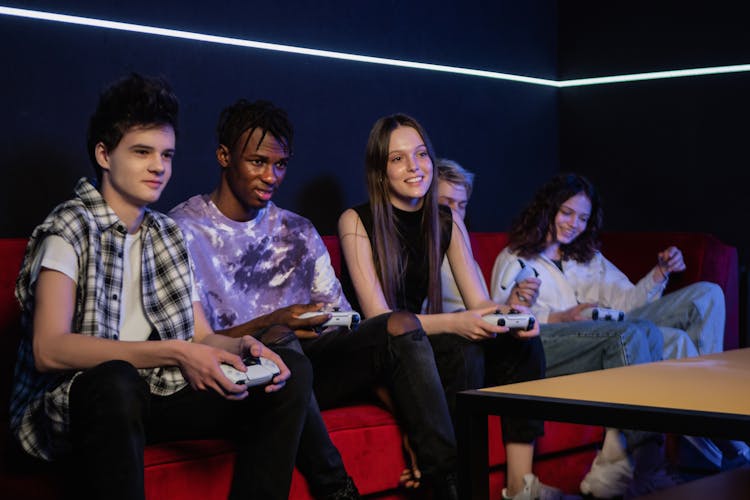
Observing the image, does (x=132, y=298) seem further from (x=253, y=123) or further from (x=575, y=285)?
(x=575, y=285)

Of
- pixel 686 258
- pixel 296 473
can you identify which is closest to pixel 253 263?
pixel 296 473

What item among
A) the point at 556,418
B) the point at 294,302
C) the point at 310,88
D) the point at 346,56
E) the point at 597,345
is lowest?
the point at 597,345

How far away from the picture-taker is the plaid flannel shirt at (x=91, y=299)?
2.31m

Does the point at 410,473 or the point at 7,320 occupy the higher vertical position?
the point at 7,320

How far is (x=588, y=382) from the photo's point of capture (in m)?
2.38

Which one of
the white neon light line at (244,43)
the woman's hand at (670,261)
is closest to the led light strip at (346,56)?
the white neon light line at (244,43)

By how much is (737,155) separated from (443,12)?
153cm

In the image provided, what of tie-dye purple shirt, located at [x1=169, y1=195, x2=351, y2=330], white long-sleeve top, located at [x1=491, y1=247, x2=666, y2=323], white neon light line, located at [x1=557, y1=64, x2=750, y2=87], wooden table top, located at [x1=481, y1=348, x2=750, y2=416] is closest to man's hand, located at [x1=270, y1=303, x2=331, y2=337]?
tie-dye purple shirt, located at [x1=169, y1=195, x2=351, y2=330]

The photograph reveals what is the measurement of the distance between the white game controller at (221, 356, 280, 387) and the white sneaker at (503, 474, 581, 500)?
3.28 feet

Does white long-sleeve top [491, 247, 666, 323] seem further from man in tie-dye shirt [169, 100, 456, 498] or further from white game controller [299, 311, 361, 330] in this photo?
white game controller [299, 311, 361, 330]

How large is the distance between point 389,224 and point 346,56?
3.85ft

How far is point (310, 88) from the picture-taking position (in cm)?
419

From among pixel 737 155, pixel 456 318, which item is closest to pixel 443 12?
pixel 737 155

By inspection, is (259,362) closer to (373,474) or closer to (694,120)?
(373,474)
